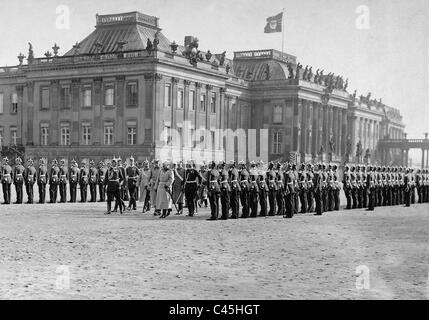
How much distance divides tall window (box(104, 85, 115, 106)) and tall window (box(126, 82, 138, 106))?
1.54 m

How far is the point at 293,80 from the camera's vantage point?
3056 inches

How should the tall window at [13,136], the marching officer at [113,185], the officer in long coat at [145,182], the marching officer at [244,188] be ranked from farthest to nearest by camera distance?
1. the tall window at [13,136]
2. the officer in long coat at [145,182]
3. the marching officer at [113,185]
4. the marching officer at [244,188]

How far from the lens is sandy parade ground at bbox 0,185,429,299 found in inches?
403

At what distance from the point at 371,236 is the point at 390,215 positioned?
27.1 feet

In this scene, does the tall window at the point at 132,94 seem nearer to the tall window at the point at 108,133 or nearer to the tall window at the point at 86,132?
the tall window at the point at 108,133

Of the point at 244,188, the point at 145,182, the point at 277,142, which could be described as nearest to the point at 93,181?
the point at 145,182

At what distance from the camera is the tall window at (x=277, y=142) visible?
7889 centimetres

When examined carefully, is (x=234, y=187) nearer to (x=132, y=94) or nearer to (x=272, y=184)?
(x=272, y=184)

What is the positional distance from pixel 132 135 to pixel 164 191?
117ft

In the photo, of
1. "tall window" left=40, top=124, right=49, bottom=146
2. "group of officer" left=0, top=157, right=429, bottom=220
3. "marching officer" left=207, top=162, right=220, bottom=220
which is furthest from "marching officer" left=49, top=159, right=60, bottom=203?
"tall window" left=40, top=124, right=49, bottom=146

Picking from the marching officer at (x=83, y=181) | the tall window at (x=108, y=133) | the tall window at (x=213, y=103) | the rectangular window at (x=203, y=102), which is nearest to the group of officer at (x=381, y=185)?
the marching officer at (x=83, y=181)

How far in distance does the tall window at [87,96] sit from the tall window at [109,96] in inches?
58.9
